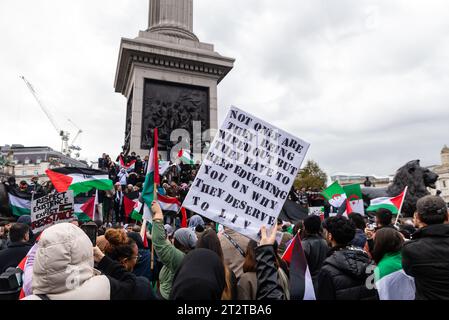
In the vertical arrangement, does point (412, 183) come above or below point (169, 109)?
below

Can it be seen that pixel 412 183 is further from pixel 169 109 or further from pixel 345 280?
pixel 169 109

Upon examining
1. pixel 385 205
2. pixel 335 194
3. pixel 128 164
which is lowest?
pixel 385 205

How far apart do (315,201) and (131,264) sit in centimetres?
1480

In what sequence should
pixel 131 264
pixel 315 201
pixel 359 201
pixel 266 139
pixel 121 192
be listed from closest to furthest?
pixel 131 264 → pixel 266 139 → pixel 359 201 → pixel 121 192 → pixel 315 201

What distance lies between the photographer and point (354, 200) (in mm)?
8758

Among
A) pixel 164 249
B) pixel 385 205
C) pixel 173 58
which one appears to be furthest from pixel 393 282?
pixel 173 58

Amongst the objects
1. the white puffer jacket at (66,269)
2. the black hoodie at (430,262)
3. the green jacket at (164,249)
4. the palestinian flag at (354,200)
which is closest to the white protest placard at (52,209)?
the green jacket at (164,249)

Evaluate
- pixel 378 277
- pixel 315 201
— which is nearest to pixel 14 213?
pixel 378 277

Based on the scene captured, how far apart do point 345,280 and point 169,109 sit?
625 inches

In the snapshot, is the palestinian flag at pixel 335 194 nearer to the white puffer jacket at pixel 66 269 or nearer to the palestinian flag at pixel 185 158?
the palestinian flag at pixel 185 158

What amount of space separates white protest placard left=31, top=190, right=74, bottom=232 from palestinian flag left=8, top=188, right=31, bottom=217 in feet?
15.3

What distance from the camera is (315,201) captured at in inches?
673

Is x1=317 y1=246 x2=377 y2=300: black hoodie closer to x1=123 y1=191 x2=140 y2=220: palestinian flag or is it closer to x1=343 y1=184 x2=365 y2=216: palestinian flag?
x1=343 y1=184 x2=365 y2=216: palestinian flag

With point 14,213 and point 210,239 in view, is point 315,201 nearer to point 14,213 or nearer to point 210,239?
point 14,213
